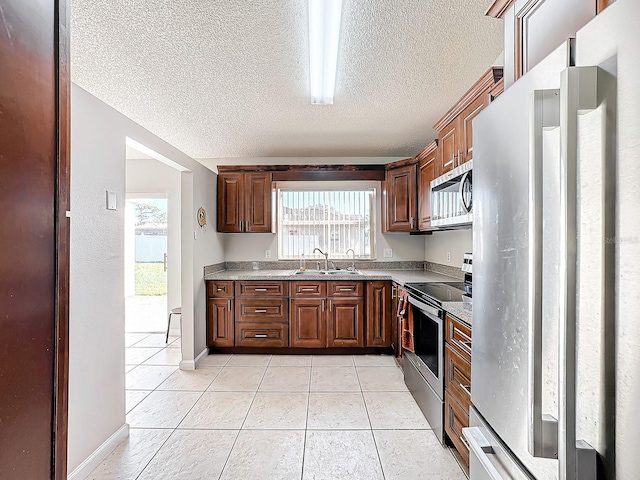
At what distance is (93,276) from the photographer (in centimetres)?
195

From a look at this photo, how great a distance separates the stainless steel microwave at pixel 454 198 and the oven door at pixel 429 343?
0.63 meters

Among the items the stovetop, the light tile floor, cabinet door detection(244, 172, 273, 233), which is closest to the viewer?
the light tile floor

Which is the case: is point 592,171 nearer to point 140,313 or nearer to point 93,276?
point 93,276

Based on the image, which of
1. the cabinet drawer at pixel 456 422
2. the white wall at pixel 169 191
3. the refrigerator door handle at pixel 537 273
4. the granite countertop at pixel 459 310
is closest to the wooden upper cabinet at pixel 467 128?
the granite countertop at pixel 459 310

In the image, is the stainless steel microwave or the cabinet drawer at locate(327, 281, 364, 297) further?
the cabinet drawer at locate(327, 281, 364, 297)

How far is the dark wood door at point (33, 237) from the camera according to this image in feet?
1.93

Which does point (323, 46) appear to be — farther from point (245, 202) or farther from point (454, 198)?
point (245, 202)

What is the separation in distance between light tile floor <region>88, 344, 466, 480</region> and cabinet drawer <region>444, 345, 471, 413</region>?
1.46ft

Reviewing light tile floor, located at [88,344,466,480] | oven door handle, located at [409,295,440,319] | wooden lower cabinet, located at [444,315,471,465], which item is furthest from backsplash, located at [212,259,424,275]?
wooden lower cabinet, located at [444,315,471,465]

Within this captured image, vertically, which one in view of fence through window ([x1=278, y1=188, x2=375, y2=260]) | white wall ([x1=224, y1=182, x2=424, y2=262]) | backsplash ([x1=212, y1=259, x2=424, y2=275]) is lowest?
backsplash ([x1=212, y1=259, x2=424, y2=275])

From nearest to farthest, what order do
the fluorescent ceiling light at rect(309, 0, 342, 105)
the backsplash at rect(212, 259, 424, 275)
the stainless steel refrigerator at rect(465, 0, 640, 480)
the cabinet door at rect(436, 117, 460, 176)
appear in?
the stainless steel refrigerator at rect(465, 0, 640, 480) → the fluorescent ceiling light at rect(309, 0, 342, 105) → the cabinet door at rect(436, 117, 460, 176) → the backsplash at rect(212, 259, 424, 275)

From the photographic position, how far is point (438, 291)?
2.65 metres

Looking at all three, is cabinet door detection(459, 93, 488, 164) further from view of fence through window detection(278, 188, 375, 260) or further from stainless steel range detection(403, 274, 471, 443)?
view of fence through window detection(278, 188, 375, 260)

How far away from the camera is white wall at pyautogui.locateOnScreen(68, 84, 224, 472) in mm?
1812
